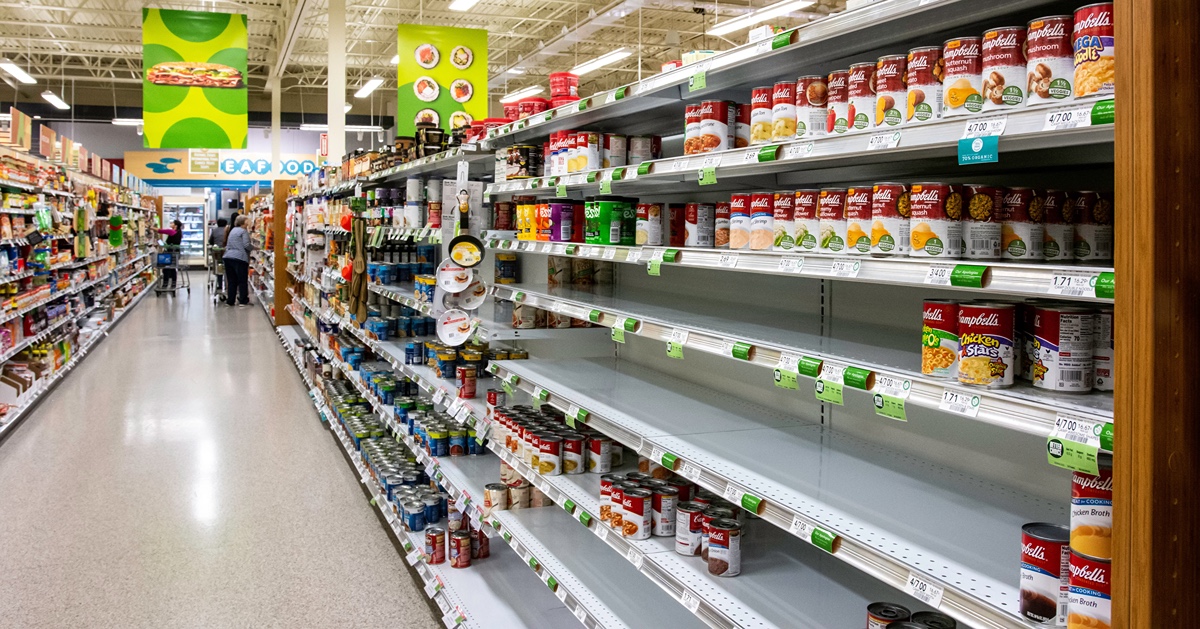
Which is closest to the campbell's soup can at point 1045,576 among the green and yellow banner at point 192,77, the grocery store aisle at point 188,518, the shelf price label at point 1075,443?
the shelf price label at point 1075,443

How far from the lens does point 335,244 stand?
24.5 feet

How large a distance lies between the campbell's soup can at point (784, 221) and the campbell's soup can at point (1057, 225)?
0.52 m

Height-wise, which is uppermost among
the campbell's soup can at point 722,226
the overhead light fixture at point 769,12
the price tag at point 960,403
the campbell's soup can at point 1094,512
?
the overhead light fixture at point 769,12

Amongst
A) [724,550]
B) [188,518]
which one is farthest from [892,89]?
[188,518]

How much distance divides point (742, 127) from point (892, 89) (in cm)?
69

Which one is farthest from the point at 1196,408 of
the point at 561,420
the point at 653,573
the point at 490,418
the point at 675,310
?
the point at 490,418

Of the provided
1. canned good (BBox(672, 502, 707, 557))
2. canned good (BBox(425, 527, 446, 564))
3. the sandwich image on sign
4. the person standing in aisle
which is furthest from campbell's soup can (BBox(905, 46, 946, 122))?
the person standing in aisle

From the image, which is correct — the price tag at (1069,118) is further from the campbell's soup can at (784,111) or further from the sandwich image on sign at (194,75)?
the sandwich image on sign at (194,75)

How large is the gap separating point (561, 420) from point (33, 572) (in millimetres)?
2652

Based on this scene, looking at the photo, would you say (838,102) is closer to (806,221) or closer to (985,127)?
(806,221)

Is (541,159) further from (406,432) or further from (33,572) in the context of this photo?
(33,572)

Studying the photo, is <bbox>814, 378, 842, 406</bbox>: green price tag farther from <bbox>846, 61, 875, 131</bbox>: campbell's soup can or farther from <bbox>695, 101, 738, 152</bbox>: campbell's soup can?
<bbox>695, 101, 738, 152</bbox>: campbell's soup can

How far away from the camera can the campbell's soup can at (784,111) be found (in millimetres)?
1944

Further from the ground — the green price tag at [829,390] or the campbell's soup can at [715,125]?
the campbell's soup can at [715,125]
